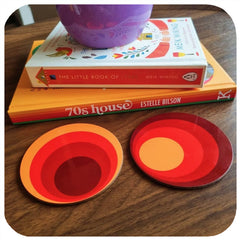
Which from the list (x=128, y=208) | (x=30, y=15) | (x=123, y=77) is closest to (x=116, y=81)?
(x=123, y=77)

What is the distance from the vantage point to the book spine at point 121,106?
519mm

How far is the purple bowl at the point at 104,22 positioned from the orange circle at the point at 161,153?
0.21m

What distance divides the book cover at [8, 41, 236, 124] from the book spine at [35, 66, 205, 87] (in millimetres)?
14

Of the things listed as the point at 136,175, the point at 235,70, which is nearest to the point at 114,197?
the point at 136,175

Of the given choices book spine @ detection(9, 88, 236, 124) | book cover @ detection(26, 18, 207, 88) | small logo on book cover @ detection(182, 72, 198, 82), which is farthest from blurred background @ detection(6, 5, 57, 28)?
small logo on book cover @ detection(182, 72, 198, 82)

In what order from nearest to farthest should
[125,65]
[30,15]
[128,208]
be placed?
[128,208], [125,65], [30,15]

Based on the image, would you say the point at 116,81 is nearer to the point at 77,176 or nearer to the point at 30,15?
the point at 77,176

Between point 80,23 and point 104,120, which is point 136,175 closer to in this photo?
point 104,120

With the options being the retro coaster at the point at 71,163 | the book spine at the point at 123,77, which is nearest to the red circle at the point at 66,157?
the retro coaster at the point at 71,163

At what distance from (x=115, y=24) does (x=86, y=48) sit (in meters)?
0.11

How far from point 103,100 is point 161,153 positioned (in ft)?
0.52

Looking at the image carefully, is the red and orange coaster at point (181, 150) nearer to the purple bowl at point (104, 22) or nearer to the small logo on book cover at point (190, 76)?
the small logo on book cover at point (190, 76)

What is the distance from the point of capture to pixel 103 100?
1.71 ft

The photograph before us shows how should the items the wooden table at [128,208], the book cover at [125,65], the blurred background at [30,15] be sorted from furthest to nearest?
1. the blurred background at [30,15]
2. the book cover at [125,65]
3. the wooden table at [128,208]
